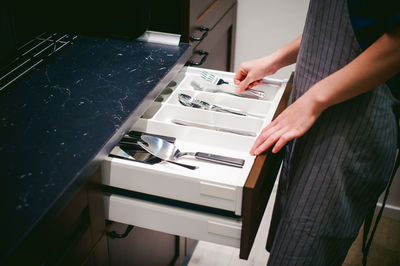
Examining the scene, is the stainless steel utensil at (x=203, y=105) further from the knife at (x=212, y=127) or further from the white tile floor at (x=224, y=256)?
the white tile floor at (x=224, y=256)

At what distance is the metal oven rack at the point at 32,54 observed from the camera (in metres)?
1.14

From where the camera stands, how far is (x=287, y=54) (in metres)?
1.18

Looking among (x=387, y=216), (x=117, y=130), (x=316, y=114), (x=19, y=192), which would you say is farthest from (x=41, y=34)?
(x=387, y=216)

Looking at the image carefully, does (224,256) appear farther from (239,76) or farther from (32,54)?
(32,54)

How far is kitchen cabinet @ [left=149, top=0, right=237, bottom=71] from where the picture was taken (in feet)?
4.36

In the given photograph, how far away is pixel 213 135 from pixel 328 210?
305 mm

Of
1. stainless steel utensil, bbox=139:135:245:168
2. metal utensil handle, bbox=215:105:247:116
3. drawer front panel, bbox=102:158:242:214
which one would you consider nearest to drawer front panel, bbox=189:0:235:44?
metal utensil handle, bbox=215:105:247:116

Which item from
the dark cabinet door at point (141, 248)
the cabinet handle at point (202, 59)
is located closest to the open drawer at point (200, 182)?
the dark cabinet door at point (141, 248)

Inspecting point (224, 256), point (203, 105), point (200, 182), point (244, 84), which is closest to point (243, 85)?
point (244, 84)

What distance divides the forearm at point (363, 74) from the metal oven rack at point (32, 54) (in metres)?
0.72

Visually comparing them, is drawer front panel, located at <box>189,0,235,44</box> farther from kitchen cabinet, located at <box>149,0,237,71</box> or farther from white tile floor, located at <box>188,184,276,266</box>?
white tile floor, located at <box>188,184,276,266</box>

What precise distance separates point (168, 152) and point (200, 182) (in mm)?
171

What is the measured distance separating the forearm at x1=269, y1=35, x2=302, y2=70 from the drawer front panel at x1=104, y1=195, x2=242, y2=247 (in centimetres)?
47

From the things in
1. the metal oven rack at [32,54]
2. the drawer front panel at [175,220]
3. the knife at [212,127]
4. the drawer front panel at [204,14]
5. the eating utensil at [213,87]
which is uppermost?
the drawer front panel at [204,14]
